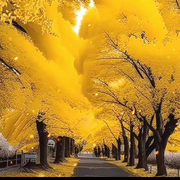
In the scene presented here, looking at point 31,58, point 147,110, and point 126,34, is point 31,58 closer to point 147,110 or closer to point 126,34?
point 126,34

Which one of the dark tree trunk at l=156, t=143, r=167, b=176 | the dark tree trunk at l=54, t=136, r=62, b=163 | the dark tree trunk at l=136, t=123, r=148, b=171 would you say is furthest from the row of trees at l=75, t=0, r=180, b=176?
the dark tree trunk at l=54, t=136, r=62, b=163

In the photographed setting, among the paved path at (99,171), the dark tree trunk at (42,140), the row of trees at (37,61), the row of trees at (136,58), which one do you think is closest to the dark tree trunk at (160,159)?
the row of trees at (136,58)

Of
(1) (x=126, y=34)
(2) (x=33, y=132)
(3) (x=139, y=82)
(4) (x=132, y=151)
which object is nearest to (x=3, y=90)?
(1) (x=126, y=34)

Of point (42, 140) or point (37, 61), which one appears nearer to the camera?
point (37, 61)

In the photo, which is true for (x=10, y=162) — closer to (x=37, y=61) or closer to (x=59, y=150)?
(x=59, y=150)

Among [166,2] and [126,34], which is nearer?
[166,2]

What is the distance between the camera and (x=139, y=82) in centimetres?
1995

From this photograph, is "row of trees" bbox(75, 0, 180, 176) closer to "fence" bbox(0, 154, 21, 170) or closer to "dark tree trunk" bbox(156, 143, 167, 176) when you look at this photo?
"dark tree trunk" bbox(156, 143, 167, 176)

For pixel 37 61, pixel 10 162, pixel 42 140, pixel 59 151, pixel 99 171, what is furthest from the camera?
pixel 59 151

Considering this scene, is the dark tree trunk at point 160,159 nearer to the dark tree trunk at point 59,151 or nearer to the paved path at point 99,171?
the paved path at point 99,171

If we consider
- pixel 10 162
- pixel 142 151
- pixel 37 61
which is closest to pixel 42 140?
pixel 10 162

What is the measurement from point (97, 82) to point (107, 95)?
1.96 m

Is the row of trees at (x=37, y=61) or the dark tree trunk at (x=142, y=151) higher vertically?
the row of trees at (x=37, y=61)

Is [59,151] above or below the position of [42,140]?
below
